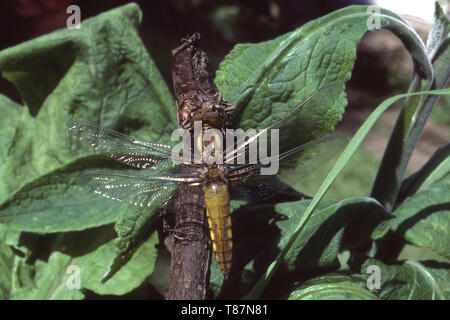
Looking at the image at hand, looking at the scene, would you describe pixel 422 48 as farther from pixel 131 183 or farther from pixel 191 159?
pixel 131 183

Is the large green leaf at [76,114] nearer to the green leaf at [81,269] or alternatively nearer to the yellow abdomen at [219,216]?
the green leaf at [81,269]

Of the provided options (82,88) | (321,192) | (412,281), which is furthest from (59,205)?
(412,281)

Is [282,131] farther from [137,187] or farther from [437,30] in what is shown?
[437,30]

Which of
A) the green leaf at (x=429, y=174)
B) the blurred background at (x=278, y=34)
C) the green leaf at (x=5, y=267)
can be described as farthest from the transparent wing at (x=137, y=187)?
the blurred background at (x=278, y=34)

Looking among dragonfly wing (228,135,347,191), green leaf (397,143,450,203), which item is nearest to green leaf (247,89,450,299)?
dragonfly wing (228,135,347,191)

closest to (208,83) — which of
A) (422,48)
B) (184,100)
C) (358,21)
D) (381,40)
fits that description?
(184,100)

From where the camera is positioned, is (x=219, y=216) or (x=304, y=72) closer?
(x=219, y=216)
